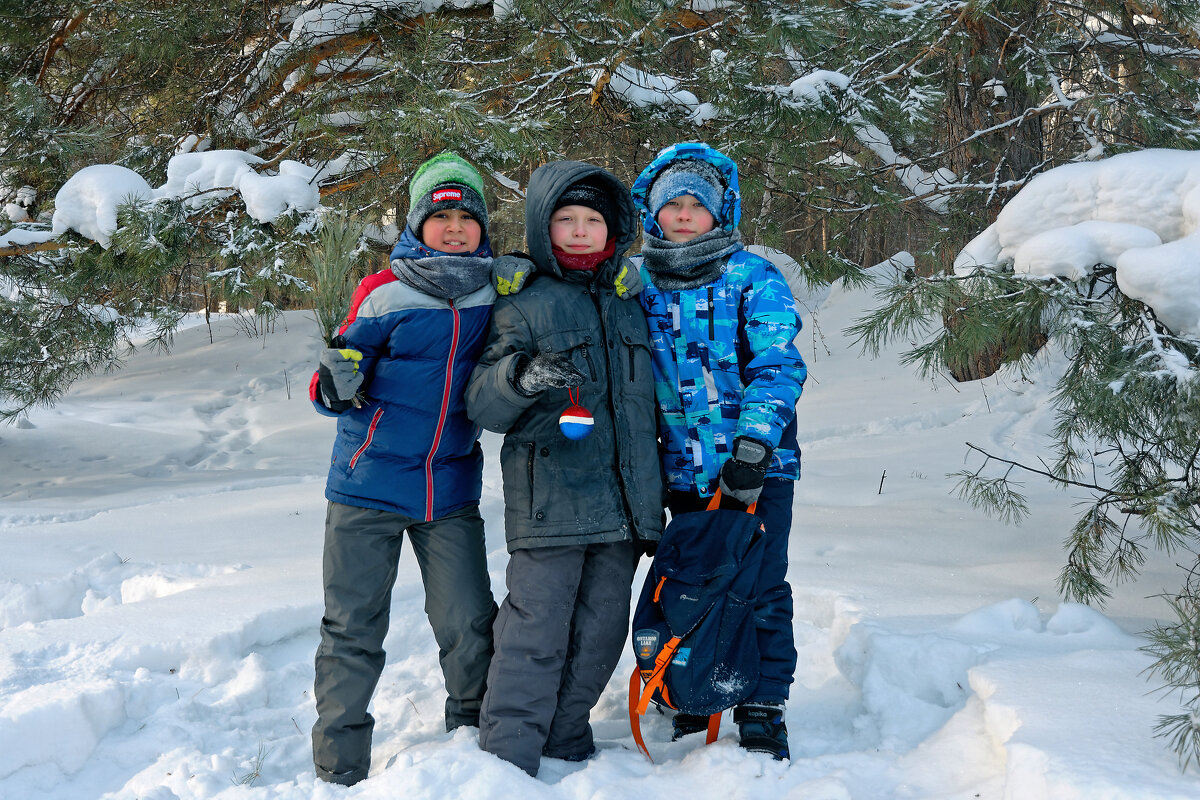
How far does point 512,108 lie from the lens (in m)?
3.86

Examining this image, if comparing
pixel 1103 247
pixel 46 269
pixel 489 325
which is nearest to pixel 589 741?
pixel 489 325

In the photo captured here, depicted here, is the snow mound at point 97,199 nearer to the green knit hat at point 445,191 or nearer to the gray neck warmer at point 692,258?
the green knit hat at point 445,191

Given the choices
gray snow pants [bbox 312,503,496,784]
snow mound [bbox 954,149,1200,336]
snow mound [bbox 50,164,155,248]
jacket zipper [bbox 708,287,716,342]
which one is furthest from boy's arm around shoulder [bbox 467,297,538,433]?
snow mound [bbox 50,164,155,248]

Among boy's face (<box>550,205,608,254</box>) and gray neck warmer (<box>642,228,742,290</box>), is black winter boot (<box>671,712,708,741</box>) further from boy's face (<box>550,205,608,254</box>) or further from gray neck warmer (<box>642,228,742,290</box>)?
boy's face (<box>550,205,608,254</box>)

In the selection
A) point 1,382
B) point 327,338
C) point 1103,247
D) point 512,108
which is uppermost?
point 512,108

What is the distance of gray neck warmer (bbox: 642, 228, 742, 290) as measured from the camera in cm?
241

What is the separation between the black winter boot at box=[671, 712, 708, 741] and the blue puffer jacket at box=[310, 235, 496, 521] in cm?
91

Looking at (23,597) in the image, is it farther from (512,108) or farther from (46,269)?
(512,108)

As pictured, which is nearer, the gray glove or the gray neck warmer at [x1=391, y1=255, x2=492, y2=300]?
the gray glove

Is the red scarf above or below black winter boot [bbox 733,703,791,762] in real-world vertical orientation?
above

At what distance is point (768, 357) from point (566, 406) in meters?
0.55

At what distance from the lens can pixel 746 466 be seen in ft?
7.18

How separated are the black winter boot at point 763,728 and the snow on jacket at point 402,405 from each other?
0.97 metres

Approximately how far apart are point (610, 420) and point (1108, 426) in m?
1.47
